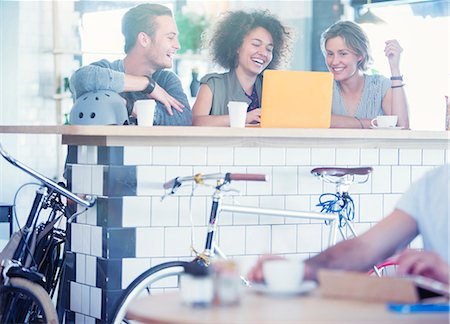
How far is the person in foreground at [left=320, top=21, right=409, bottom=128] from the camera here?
4895mm

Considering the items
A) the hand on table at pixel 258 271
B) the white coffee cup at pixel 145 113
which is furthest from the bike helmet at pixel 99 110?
the hand on table at pixel 258 271

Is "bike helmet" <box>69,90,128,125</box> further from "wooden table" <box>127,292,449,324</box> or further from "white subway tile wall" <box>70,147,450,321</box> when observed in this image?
"wooden table" <box>127,292,449,324</box>

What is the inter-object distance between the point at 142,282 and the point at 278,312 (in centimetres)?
185

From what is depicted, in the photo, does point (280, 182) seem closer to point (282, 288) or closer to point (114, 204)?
point (114, 204)

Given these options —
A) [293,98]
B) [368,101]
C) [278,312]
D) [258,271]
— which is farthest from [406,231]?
[368,101]

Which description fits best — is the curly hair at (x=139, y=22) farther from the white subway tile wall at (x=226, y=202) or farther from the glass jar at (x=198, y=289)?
the glass jar at (x=198, y=289)

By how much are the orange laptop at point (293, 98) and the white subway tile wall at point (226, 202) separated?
12 centimetres

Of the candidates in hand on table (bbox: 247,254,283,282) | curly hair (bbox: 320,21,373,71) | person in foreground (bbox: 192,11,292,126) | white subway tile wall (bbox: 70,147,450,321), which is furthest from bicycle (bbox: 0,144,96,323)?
curly hair (bbox: 320,21,373,71)

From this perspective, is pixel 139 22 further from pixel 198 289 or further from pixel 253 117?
pixel 198 289

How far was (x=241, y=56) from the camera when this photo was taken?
5121 mm

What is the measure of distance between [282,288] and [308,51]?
641cm

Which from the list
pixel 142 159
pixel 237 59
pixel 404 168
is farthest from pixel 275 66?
pixel 142 159

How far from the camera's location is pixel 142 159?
3617 millimetres

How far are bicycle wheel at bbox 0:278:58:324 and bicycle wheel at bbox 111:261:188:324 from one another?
0.24m
